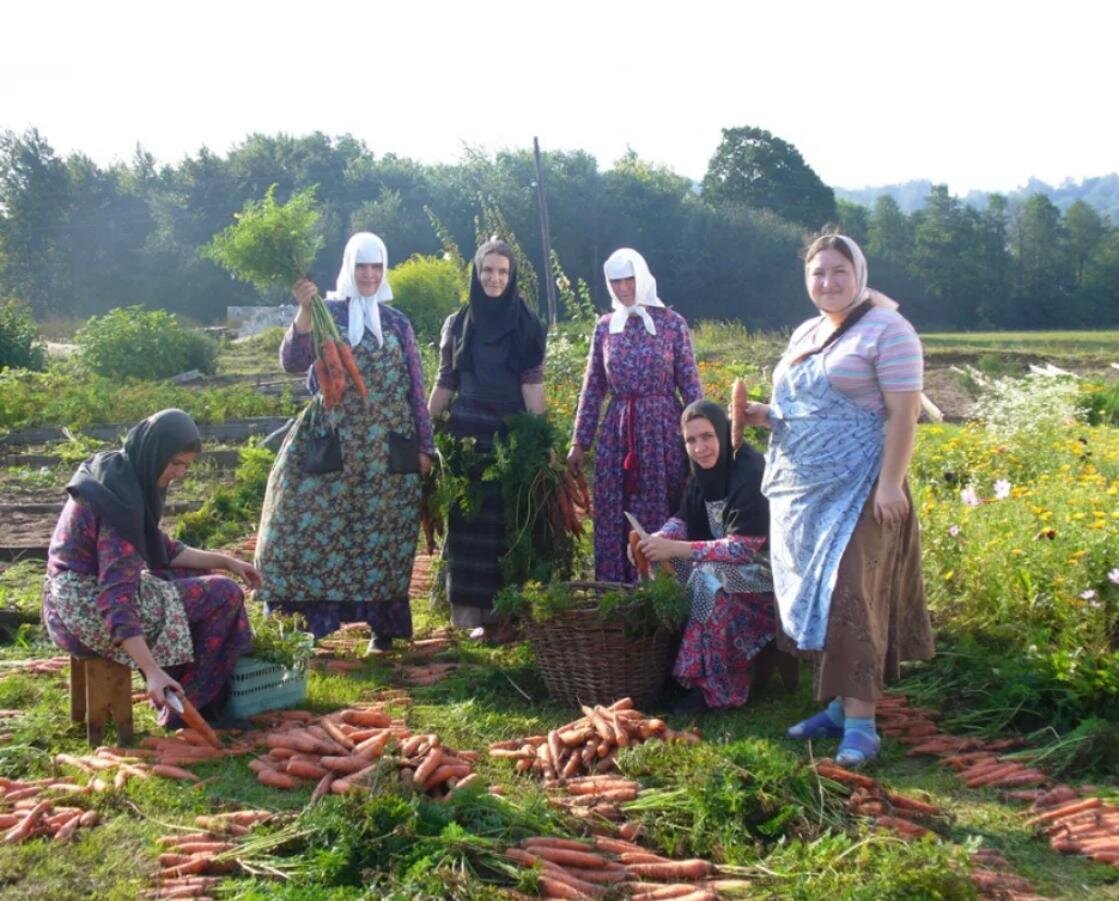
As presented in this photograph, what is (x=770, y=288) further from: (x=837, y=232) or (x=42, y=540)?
(x=837, y=232)

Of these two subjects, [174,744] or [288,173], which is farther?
[288,173]

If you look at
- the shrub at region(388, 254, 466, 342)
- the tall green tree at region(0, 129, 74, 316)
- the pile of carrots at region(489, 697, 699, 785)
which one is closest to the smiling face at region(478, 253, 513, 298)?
the pile of carrots at region(489, 697, 699, 785)

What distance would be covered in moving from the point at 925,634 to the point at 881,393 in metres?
0.87

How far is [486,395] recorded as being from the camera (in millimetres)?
5496

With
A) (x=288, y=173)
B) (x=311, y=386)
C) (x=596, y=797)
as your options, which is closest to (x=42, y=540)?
(x=311, y=386)

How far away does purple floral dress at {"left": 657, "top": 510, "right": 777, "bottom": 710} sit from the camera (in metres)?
4.33

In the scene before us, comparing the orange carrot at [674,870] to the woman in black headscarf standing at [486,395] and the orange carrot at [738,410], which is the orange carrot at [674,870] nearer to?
the orange carrot at [738,410]

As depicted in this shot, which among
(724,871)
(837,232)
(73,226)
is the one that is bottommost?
(724,871)

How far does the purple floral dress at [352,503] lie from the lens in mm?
5207

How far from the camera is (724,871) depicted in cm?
295

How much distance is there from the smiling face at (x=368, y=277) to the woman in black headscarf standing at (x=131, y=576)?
1380 mm

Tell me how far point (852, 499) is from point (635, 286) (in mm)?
1894

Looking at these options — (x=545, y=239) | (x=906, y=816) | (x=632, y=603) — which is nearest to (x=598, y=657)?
(x=632, y=603)

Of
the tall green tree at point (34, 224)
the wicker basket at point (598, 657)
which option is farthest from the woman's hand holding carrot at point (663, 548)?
the tall green tree at point (34, 224)
